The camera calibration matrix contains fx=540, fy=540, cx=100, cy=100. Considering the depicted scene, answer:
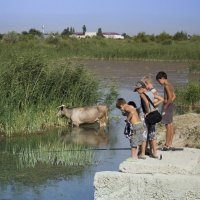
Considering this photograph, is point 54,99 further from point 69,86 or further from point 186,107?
point 186,107

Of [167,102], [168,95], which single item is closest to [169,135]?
[167,102]

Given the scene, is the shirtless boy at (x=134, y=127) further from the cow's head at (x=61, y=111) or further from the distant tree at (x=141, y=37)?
the distant tree at (x=141, y=37)

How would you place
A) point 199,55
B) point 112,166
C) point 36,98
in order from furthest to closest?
point 199,55 → point 36,98 → point 112,166

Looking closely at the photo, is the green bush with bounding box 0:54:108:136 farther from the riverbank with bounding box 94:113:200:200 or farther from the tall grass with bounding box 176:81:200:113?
the riverbank with bounding box 94:113:200:200

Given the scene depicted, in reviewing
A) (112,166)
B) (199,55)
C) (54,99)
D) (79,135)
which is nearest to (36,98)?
(54,99)

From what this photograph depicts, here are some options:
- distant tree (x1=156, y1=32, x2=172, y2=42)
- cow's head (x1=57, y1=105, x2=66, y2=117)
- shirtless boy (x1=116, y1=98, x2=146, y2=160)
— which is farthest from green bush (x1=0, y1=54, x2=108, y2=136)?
distant tree (x1=156, y1=32, x2=172, y2=42)

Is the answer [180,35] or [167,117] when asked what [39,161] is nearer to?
[167,117]

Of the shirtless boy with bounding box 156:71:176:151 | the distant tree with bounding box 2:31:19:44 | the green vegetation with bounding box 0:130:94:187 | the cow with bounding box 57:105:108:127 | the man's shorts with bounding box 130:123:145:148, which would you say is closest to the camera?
the man's shorts with bounding box 130:123:145:148

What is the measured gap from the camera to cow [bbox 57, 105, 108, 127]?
17.6 metres

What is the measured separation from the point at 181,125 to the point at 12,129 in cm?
501

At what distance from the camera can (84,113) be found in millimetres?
17734

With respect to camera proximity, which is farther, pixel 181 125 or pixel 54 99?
pixel 54 99

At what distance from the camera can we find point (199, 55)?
164ft

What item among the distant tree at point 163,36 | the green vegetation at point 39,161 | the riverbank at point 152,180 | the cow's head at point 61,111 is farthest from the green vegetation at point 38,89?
the distant tree at point 163,36
